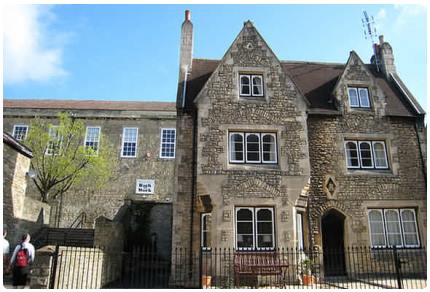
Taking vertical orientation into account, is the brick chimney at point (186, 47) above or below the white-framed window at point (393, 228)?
above

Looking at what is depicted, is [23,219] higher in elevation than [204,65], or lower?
lower

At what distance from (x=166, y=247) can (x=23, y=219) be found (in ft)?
27.0

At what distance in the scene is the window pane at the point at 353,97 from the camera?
55.5 ft

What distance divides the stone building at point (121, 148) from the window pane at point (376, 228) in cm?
1503

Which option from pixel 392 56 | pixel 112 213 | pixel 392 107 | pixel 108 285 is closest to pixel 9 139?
pixel 108 285

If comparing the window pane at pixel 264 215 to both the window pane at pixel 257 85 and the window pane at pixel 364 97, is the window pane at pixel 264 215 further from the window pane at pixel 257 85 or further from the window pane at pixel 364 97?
the window pane at pixel 364 97

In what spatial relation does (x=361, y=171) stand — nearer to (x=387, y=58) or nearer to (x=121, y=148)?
(x=387, y=58)

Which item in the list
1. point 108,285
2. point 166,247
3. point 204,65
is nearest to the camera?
point 108,285

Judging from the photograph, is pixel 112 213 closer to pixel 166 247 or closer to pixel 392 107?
pixel 166 247

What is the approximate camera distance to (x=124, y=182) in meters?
27.1

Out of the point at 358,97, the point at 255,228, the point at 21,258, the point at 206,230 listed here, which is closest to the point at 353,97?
the point at 358,97

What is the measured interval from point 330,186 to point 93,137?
19747 mm

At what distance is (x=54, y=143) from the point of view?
81.1 feet

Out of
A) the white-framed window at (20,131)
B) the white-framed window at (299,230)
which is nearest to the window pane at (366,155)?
the white-framed window at (299,230)
